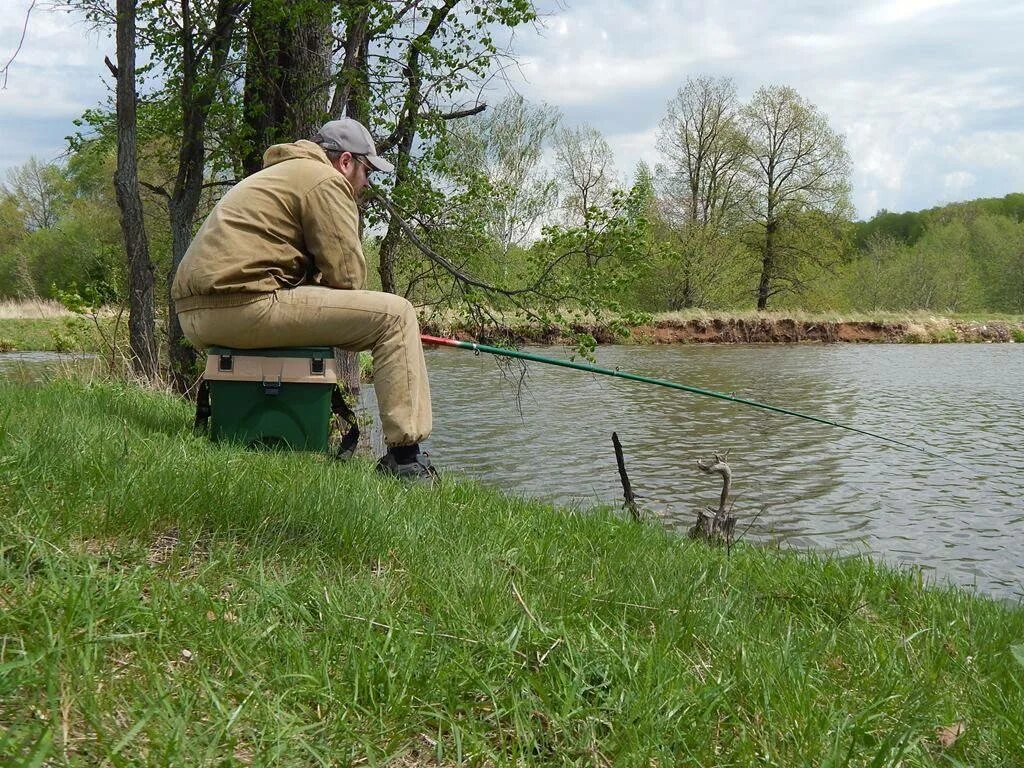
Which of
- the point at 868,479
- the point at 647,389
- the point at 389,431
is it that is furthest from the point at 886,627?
the point at 647,389

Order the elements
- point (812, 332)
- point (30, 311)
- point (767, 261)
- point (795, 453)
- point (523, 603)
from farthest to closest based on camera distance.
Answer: point (767, 261) → point (812, 332) → point (30, 311) → point (795, 453) → point (523, 603)

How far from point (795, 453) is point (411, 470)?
7.94 m

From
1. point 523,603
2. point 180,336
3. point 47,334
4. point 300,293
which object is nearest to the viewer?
point 523,603

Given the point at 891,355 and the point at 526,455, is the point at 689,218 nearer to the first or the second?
the point at 891,355

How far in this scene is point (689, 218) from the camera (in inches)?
1868

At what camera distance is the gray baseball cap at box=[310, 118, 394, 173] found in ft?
15.4

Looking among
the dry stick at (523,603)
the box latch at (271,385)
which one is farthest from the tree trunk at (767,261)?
the dry stick at (523,603)

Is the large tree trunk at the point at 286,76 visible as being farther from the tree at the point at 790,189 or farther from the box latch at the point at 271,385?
the tree at the point at 790,189

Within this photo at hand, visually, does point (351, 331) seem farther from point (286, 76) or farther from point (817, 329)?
point (817, 329)

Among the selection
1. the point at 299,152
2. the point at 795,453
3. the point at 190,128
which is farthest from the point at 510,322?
the point at 795,453

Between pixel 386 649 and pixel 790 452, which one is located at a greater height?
pixel 386 649

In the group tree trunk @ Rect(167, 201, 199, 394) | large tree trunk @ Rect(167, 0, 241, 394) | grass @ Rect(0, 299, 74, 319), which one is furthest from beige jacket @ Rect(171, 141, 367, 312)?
grass @ Rect(0, 299, 74, 319)

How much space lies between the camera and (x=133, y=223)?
8.76m

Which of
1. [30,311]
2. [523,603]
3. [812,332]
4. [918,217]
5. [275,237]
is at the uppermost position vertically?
[918,217]
